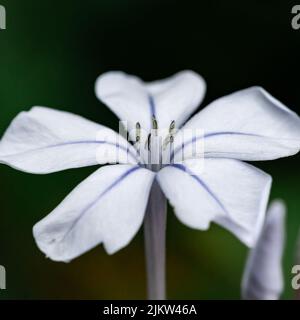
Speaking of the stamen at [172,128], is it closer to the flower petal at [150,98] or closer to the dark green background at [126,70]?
the flower petal at [150,98]

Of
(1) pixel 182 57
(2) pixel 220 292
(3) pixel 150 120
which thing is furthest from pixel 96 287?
(1) pixel 182 57

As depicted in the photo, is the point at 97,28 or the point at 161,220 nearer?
the point at 161,220

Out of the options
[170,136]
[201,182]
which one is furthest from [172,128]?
[201,182]

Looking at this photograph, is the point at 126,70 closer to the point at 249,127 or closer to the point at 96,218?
the point at 249,127

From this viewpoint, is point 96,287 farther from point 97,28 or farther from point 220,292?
point 97,28

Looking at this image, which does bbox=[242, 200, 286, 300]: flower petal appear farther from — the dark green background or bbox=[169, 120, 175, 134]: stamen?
the dark green background

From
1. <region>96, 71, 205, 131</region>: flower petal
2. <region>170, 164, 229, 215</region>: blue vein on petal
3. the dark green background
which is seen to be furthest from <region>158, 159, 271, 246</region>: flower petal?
the dark green background

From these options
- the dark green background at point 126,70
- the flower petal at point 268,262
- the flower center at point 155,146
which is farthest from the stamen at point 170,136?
the dark green background at point 126,70
